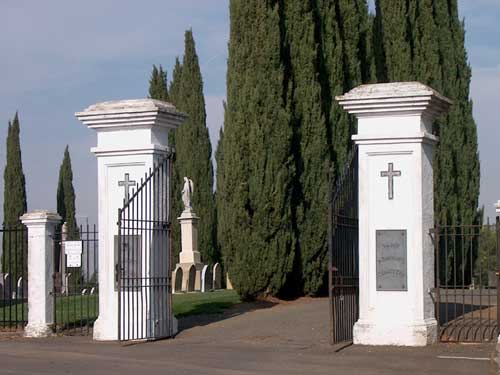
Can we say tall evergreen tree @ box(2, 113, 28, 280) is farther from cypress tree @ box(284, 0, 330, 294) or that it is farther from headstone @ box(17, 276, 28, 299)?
cypress tree @ box(284, 0, 330, 294)

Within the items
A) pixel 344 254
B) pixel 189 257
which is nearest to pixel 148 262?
pixel 344 254

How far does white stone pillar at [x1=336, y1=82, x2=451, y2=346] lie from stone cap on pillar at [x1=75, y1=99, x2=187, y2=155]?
3.06m

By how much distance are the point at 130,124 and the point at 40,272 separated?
334cm

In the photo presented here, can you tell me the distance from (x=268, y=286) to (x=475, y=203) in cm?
861

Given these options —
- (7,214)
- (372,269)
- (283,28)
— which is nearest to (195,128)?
(7,214)

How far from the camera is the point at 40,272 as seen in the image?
17062 mm

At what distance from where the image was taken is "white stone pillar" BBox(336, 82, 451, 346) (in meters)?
14.3

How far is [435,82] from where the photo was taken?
1048 inches

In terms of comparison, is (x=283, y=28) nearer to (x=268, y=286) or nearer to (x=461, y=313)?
(x=268, y=286)

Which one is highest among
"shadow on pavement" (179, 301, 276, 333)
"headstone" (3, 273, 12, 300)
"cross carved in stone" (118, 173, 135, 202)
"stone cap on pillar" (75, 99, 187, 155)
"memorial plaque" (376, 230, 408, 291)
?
"stone cap on pillar" (75, 99, 187, 155)

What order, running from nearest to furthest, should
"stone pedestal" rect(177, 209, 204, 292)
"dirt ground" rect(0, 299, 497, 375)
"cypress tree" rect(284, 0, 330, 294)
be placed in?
"dirt ground" rect(0, 299, 497, 375)
"cypress tree" rect(284, 0, 330, 294)
"stone pedestal" rect(177, 209, 204, 292)

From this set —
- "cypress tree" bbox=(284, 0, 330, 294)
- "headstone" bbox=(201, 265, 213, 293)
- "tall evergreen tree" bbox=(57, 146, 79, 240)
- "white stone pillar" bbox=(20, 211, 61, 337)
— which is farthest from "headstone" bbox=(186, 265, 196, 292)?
"tall evergreen tree" bbox=(57, 146, 79, 240)

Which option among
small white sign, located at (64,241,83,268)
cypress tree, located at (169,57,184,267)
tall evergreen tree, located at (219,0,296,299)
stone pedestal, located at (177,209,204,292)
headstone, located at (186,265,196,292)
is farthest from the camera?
cypress tree, located at (169,57,184,267)

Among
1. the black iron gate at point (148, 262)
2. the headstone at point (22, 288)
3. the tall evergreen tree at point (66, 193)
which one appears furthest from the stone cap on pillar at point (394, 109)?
the tall evergreen tree at point (66, 193)
